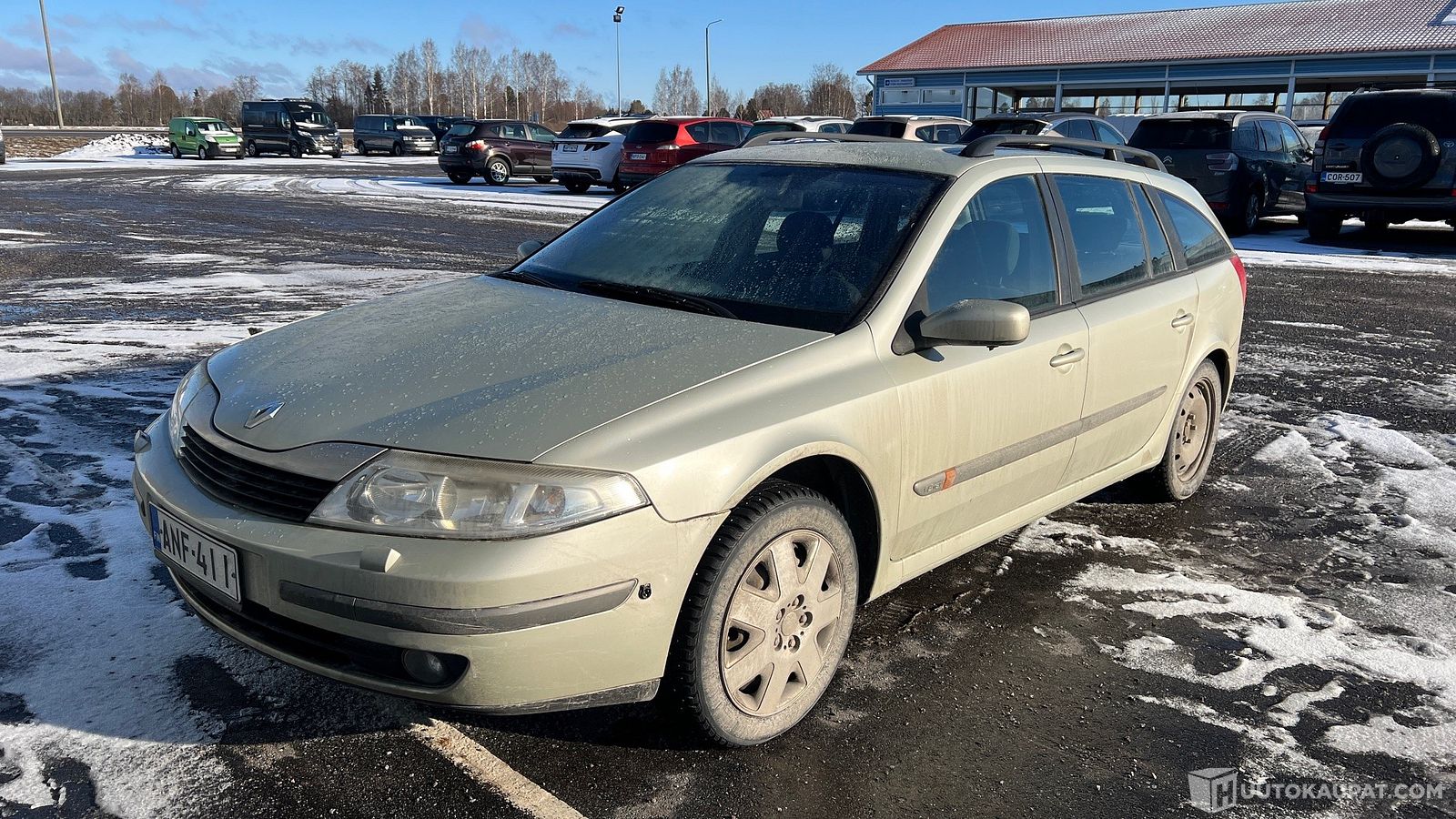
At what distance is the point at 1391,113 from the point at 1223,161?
6.54 ft

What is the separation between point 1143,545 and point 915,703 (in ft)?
5.61

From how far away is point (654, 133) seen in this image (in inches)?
787

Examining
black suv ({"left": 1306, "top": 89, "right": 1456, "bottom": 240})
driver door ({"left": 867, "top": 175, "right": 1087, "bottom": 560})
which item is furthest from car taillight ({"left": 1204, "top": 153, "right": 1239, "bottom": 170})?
driver door ({"left": 867, "top": 175, "right": 1087, "bottom": 560})

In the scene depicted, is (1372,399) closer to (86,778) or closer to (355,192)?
(86,778)

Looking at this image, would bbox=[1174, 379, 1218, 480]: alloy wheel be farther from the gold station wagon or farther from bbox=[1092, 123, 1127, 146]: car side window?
bbox=[1092, 123, 1127, 146]: car side window

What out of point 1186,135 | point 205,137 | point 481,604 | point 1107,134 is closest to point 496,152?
point 1107,134

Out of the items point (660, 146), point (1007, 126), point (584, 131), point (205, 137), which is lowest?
point (660, 146)

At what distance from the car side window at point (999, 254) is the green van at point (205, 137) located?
3916 cm

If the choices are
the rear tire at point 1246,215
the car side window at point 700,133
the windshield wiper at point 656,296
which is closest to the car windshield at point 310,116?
the car side window at point 700,133

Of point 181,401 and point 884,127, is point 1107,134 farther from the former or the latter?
point 181,401

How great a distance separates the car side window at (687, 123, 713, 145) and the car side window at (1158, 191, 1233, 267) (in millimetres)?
16049

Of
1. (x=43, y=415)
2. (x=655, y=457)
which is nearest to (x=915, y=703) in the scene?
(x=655, y=457)

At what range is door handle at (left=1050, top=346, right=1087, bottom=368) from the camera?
3568mm

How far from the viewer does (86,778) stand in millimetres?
2580
